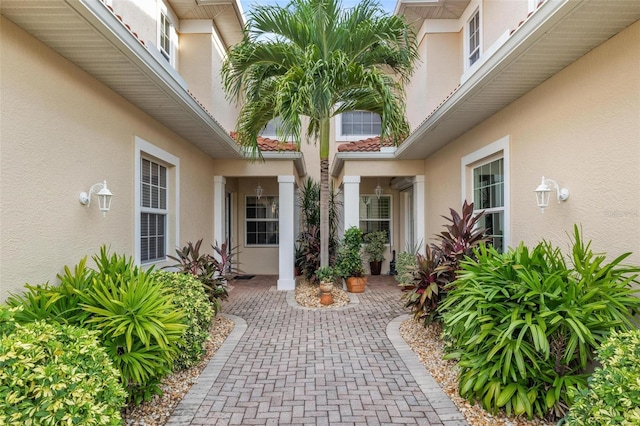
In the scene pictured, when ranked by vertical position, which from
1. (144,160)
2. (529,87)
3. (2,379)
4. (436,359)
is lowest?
(436,359)

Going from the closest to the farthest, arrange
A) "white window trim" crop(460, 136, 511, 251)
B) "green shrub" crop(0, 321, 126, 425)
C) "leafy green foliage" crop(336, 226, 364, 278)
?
"green shrub" crop(0, 321, 126, 425)
"white window trim" crop(460, 136, 511, 251)
"leafy green foliage" crop(336, 226, 364, 278)

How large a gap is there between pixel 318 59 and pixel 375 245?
6.69 m

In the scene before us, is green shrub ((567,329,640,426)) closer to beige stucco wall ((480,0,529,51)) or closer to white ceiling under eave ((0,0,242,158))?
white ceiling under eave ((0,0,242,158))

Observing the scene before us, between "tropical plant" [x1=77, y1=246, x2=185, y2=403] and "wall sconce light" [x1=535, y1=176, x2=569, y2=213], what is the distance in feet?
14.5

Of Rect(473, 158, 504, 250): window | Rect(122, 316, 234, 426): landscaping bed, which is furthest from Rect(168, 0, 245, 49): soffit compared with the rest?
Rect(122, 316, 234, 426): landscaping bed

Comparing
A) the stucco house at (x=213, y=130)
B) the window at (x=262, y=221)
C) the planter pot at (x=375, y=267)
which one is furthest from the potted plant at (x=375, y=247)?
the window at (x=262, y=221)

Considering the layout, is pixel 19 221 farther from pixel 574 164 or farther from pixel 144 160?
pixel 574 164

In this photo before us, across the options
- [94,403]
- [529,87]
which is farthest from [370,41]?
[94,403]

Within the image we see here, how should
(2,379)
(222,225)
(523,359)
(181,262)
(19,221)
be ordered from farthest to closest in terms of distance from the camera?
1. (222,225)
2. (181,262)
3. (19,221)
4. (523,359)
5. (2,379)

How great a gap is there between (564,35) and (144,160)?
617 cm

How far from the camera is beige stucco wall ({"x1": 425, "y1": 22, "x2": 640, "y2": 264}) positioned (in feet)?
11.2

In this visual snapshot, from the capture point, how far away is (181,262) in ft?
21.8

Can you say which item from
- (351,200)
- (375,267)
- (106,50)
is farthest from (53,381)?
(375,267)

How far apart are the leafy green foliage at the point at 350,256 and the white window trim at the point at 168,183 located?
3.93 meters
